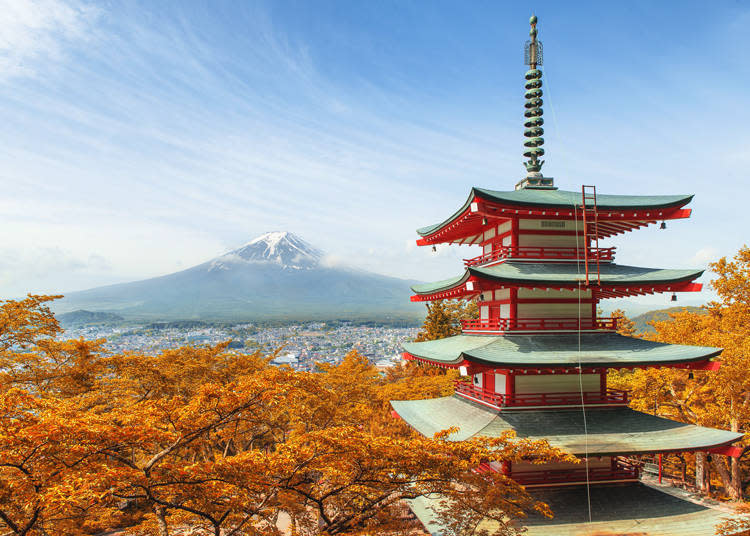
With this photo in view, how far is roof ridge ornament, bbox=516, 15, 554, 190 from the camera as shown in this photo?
1538 cm

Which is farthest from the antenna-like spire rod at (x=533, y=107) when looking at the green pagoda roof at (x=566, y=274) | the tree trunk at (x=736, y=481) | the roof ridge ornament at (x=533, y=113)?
the tree trunk at (x=736, y=481)

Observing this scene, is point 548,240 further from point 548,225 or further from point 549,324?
point 549,324

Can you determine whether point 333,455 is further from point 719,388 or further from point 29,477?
point 719,388

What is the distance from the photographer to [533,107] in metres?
15.7

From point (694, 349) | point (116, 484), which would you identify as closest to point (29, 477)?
point (116, 484)

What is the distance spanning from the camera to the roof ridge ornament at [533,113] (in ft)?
50.4

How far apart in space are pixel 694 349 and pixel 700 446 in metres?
2.64

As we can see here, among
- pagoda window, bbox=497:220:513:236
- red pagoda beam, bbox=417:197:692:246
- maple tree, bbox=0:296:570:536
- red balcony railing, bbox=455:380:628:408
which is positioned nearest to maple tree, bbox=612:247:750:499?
red balcony railing, bbox=455:380:628:408

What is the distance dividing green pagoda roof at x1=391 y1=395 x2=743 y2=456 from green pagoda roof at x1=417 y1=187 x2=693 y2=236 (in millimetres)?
5639

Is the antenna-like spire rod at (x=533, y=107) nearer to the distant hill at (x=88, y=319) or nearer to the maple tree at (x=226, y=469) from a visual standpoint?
the maple tree at (x=226, y=469)

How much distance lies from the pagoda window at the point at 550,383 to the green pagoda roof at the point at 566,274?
267cm

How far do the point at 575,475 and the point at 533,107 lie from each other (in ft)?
38.3

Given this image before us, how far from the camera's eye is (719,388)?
56.1 ft

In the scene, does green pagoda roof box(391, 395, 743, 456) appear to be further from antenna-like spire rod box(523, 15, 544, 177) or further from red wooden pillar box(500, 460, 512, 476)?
antenna-like spire rod box(523, 15, 544, 177)
